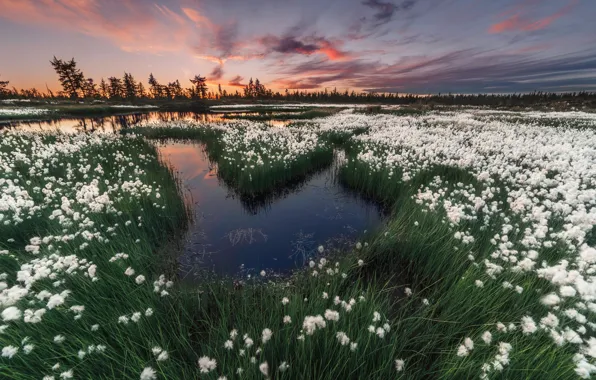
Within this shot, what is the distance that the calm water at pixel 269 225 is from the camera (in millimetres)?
6168

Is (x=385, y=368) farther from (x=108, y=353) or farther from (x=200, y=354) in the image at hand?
(x=108, y=353)

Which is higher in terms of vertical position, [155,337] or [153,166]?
[153,166]

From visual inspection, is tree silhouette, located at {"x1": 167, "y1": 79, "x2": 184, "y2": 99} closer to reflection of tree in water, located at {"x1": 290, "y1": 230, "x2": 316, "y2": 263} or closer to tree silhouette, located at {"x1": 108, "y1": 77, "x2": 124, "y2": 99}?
tree silhouette, located at {"x1": 108, "y1": 77, "x2": 124, "y2": 99}

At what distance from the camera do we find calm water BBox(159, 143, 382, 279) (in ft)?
20.2

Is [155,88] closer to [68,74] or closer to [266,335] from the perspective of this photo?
[68,74]

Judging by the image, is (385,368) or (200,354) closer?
(385,368)

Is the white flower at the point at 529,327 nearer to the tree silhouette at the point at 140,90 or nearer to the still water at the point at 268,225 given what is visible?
the still water at the point at 268,225

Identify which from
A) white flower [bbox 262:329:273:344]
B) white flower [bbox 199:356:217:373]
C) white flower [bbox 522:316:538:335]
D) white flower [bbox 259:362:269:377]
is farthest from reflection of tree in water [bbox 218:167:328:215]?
white flower [bbox 522:316:538:335]

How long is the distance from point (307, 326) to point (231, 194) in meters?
8.57

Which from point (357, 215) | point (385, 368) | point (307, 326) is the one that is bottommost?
point (357, 215)

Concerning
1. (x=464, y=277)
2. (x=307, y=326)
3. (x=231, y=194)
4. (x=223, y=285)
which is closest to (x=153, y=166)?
(x=231, y=194)

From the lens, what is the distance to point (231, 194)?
10.4m

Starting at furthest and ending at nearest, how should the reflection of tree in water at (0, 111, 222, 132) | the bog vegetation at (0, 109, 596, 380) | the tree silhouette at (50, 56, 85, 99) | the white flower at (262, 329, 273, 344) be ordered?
the tree silhouette at (50, 56, 85, 99) → the reflection of tree in water at (0, 111, 222, 132) → the bog vegetation at (0, 109, 596, 380) → the white flower at (262, 329, 273, 344)

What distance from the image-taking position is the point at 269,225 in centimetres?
799
